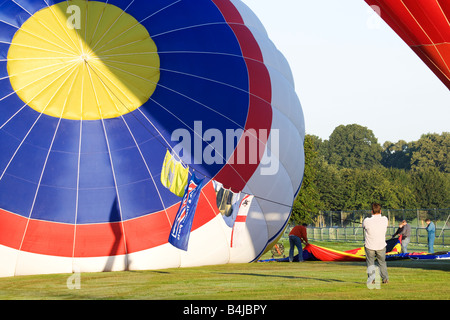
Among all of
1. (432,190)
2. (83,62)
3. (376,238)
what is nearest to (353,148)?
(432,190)

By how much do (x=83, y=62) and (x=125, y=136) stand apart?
1897 mm

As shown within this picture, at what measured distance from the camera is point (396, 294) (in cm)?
919

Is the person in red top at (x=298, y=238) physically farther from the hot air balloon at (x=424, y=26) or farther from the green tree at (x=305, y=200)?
the green tree at (x=305, y=200)

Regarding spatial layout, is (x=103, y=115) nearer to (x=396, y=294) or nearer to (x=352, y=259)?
(x=352, y=259)

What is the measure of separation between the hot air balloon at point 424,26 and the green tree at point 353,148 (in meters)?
107

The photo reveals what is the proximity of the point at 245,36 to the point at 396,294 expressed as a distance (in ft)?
30.3

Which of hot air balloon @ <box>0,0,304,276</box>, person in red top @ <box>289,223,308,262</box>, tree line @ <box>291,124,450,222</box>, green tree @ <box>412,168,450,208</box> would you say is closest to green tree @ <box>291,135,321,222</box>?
tree line @ <box>291,124,450,222</box>

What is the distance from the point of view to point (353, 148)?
123 metres

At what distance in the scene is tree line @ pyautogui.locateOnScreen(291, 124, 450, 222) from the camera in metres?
39.3

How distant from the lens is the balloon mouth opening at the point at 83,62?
1477 centimetres

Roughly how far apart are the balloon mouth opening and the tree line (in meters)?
19.6

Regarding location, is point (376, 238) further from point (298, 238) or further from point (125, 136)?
point (298, 238)

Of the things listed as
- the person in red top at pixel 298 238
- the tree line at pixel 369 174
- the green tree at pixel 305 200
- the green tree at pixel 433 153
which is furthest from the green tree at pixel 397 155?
the person in red top at pixel 298 238
